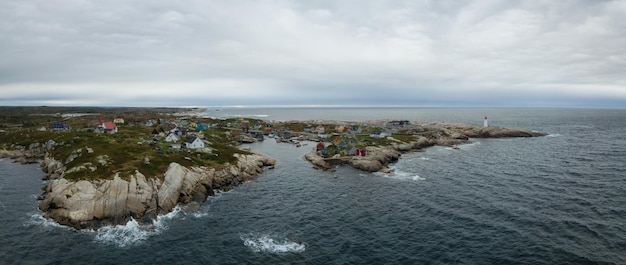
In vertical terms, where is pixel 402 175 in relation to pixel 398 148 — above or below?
below

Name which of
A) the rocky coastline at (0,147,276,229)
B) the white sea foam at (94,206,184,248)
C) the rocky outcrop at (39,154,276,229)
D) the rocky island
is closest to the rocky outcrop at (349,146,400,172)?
the rocky island

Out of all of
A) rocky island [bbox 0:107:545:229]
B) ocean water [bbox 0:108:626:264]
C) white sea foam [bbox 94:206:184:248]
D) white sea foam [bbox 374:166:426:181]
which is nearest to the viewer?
ocean water [bbox 0:108:626:264]

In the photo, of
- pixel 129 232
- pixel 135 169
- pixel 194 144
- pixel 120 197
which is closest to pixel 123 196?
pixel 120 197

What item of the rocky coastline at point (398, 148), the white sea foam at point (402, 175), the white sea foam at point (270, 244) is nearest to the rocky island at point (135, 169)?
the rocky coastline at point (398, 148)

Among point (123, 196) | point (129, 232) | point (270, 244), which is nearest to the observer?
point (270, 244)

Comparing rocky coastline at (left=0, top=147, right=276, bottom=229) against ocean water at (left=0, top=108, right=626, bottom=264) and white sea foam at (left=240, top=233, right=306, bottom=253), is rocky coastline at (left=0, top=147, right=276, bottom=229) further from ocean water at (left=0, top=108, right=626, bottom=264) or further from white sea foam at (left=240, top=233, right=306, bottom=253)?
white sea foam at (left=240, top=233, right=306, bottom=253)

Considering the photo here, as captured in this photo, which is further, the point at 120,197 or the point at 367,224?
the point at 120,197

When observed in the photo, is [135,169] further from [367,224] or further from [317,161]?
[317,161]
